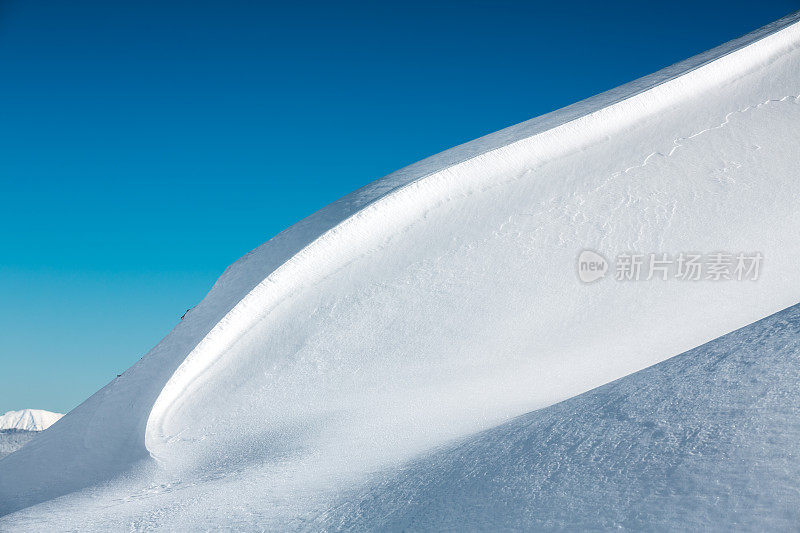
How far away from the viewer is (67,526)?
3312 millimetres

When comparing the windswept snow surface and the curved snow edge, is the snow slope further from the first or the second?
the curved snow edge

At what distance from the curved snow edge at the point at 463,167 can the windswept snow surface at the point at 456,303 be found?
0.02m

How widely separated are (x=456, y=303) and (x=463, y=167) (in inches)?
44.9

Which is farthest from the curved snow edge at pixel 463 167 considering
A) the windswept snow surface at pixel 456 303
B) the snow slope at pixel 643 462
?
the snow slope at pixel 643 462

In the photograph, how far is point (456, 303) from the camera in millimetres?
4891

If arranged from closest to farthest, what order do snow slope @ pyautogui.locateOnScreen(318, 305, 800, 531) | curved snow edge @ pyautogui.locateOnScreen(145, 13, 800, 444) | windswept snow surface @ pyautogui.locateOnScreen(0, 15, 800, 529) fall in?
1. snow slope @ pyautogui.locateOnScreen(318, 305, 800, 531)
2. windswept snow surface @ pyautogui.locateOnScreen(0, 15, 800, 529)
3. curved snow edge @ pyautogui.locateOnScreen(145, 13, 800, 444)

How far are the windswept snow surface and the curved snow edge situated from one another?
2 cm

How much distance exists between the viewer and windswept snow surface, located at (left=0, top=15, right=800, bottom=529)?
4.05 m

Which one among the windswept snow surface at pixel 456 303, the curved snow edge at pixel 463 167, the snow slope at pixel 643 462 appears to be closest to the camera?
the snow slope at pixel 643 462

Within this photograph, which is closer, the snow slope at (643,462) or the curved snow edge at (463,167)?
the snow slope at (643,462)

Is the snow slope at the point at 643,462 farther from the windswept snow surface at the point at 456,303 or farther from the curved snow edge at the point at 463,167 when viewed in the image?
the curved snow edge at the point at 463,167

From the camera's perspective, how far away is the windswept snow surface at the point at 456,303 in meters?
4.05

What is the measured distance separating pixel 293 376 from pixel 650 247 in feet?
9.69

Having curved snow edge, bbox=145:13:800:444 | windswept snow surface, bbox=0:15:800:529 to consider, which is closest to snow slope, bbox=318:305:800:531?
windswept snow surface, bbox=0:15:800:529
